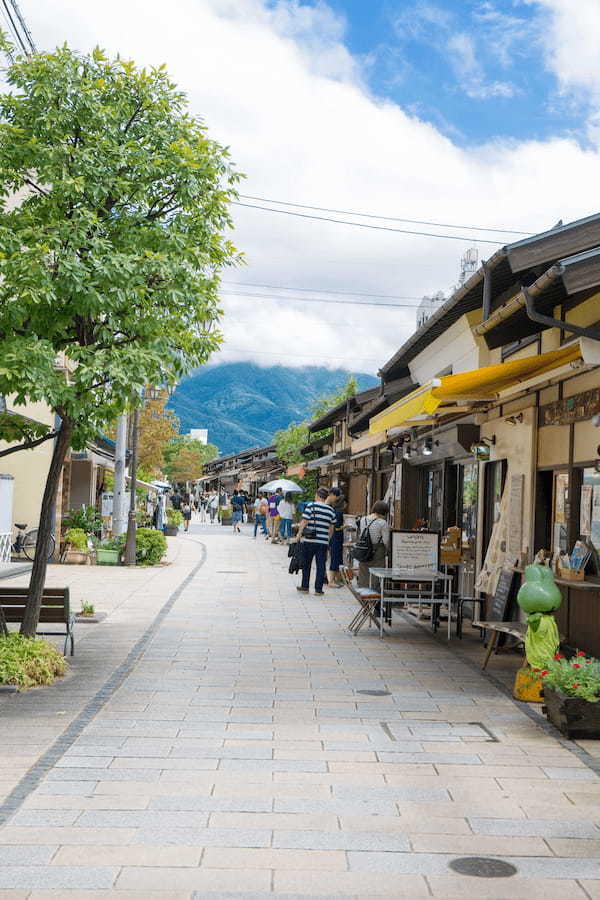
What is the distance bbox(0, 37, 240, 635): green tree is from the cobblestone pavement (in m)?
2.75

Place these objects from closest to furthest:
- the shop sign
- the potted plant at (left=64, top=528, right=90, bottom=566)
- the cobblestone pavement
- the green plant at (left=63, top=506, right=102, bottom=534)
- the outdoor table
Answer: the cobblestone pavement < the shop sign < the outdoor table < the potted plant at (left=64, top=528, right=90, bottom=566) < the green plant at (left=63, top=506, right=102, bottom=534)

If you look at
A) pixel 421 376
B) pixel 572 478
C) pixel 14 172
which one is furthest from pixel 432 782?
→ pixel 421 376

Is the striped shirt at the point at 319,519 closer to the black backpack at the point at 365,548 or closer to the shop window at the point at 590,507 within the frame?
the black backpack at the point at 365,548

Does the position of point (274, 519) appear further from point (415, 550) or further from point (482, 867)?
point (482, 867)

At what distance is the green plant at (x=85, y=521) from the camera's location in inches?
923

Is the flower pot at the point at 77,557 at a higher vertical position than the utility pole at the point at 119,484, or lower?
lower

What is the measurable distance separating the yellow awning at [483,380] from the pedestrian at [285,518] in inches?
864

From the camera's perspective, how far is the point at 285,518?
32.6 meters

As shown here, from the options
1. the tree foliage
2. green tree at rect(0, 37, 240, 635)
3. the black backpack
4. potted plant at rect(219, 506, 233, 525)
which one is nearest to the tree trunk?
green tree at rect(0, 37, 240, 635)

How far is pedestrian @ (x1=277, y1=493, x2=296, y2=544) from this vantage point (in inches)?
1267

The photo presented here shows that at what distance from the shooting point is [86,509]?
78.1 ft

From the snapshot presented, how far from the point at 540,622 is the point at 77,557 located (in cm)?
1565

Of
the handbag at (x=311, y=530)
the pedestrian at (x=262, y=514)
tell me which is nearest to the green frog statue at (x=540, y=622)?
the handbag at (x=311, y=530)

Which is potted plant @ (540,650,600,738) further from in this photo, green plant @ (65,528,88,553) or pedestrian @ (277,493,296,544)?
pedestrian @ (277,493,296,544)
